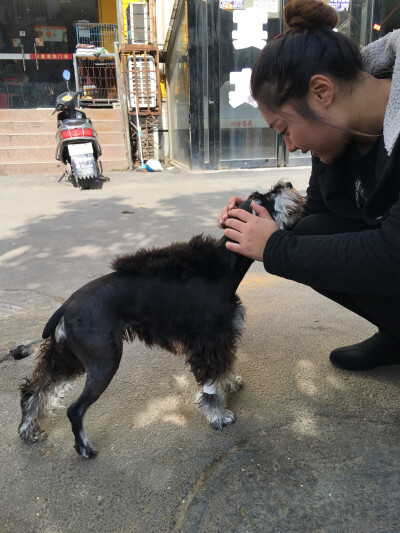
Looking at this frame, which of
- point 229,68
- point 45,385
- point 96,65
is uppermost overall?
point 96,65

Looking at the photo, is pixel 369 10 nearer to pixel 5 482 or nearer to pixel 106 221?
pixel 106 221

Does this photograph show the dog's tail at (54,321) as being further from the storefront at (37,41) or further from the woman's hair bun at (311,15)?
the storefront at (37,41)

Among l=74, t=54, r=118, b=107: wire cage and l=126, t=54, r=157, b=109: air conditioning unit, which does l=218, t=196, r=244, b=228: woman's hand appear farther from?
l=74, t=54, r=118, b=107: wire cage

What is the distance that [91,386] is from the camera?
6.48 feet

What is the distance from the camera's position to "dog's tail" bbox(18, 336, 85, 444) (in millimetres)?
2102

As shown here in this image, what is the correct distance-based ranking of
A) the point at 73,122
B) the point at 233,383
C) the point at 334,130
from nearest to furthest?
the point at 334,130 → the point at 233,383 → the point at 73,122

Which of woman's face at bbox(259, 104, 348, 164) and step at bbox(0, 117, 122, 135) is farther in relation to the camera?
step at bbox(0, 117, 122, 135)

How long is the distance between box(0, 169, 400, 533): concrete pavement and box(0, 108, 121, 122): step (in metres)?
8.69

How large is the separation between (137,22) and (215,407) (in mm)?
11871

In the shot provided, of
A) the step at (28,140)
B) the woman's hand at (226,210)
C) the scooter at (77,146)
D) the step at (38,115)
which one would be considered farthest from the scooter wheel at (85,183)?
the woman's hand at (226,210)

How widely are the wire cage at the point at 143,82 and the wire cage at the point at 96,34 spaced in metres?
4.03

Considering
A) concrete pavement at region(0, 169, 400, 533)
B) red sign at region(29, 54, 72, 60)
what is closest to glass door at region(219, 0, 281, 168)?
concrete pavement at region(0, 169, 400, 533)

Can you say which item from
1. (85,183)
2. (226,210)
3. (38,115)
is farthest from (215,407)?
(38,115)

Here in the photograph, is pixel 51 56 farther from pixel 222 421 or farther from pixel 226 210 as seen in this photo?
pixel 222 421
